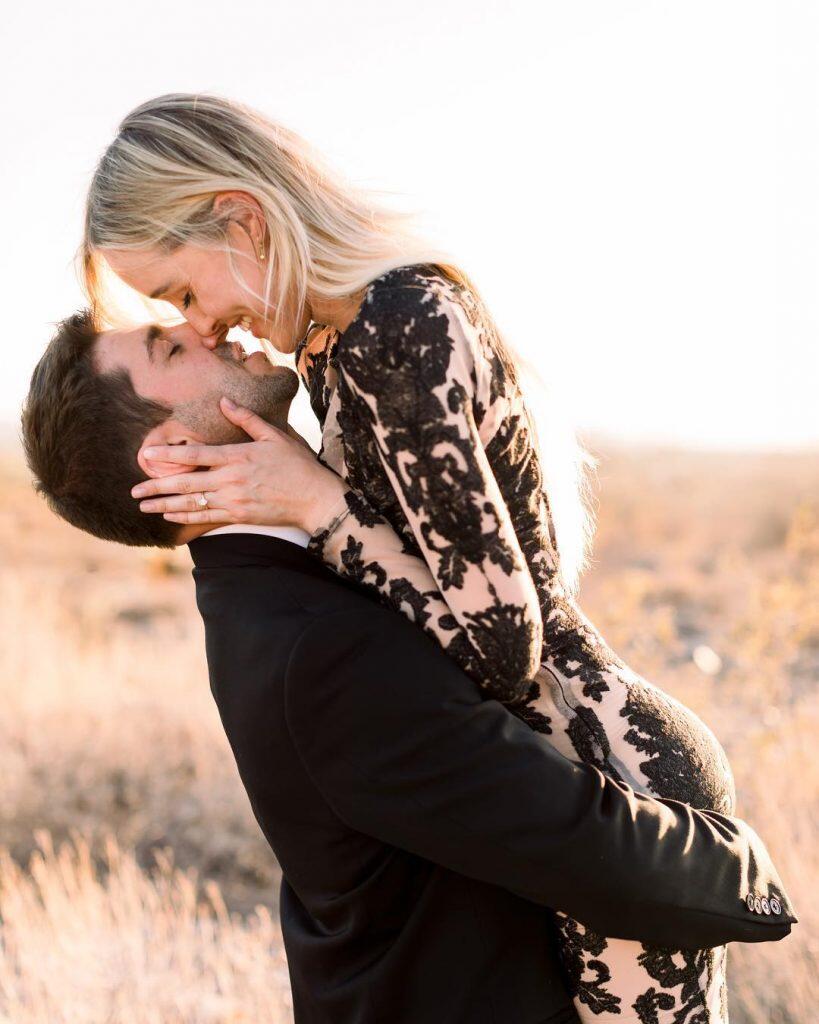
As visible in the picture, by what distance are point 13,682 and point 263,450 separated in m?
5.71

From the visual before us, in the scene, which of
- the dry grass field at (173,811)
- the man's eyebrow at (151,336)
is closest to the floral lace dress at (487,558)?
the man's eyebrow at (151,336)

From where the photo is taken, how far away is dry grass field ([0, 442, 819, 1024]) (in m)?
3.52

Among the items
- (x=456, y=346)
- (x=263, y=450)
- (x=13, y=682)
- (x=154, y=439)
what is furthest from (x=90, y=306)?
(x=13, y=682)

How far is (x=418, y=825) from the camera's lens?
161cm

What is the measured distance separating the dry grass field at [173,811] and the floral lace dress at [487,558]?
186 centimetres

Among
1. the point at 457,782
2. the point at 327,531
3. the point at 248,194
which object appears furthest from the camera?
the point at 248,194

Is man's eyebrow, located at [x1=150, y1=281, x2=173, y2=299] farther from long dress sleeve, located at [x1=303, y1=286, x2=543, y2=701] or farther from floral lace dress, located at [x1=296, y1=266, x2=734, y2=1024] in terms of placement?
long dress sleeve, located at [x1=303, y1=286, x2=543, y2=701]

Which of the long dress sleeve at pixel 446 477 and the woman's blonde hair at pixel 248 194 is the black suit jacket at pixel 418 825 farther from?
the woman's blonde hair at pixel 248 194

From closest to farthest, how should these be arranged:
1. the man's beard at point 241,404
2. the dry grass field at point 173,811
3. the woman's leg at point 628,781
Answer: the woman's leg at point 628,781 < the man's beard at point 241,404 < the dry grass field at point 173,811

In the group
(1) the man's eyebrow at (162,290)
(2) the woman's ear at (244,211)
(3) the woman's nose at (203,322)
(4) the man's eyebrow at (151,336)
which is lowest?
(4) the man's eyebrow at (151,336)

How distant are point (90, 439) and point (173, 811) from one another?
4092mm

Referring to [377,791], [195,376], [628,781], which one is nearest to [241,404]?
[195,376]

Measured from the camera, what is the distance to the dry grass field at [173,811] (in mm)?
3520

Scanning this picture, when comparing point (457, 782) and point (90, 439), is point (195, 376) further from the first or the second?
point (457, 782)
